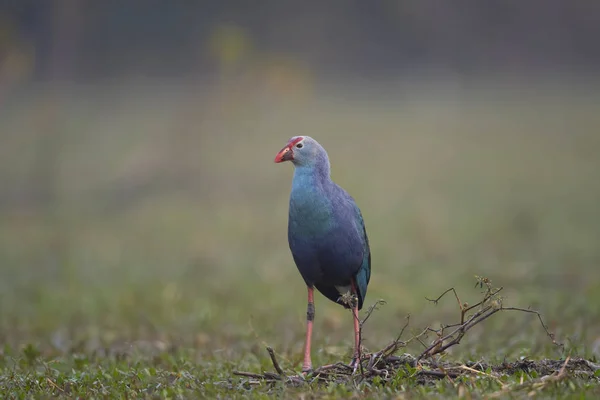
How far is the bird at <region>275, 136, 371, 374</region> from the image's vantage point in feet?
16.1

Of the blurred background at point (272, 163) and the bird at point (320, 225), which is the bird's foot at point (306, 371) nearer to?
the bird at point (320, 225)

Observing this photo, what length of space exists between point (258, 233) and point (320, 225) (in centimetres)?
816

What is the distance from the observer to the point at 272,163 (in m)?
19.1

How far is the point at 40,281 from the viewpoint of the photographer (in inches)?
394

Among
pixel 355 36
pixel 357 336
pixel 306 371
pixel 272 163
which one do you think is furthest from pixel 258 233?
pixel 355 36

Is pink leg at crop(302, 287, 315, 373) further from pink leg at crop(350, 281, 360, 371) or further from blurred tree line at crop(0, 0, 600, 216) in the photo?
blurred tree line at crop(0, 0, 600, 216)

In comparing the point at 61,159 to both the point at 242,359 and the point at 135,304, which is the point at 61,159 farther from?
the point at 242,359

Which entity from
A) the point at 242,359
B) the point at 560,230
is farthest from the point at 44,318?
the point at 560,230

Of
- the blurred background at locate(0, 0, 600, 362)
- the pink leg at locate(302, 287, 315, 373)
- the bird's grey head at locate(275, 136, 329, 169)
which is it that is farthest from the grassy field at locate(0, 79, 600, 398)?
the bird's grey head at locate(275, 136, 329, 169)

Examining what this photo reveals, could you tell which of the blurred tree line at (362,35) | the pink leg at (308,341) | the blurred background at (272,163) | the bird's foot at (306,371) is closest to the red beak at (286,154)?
the pink leg at (308,341)

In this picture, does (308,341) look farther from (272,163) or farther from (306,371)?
(272,163)

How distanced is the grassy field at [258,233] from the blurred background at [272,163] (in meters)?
0.06

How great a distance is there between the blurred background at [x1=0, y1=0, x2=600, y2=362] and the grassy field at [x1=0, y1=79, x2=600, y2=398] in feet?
0.20

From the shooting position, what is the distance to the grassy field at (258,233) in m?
6.05
